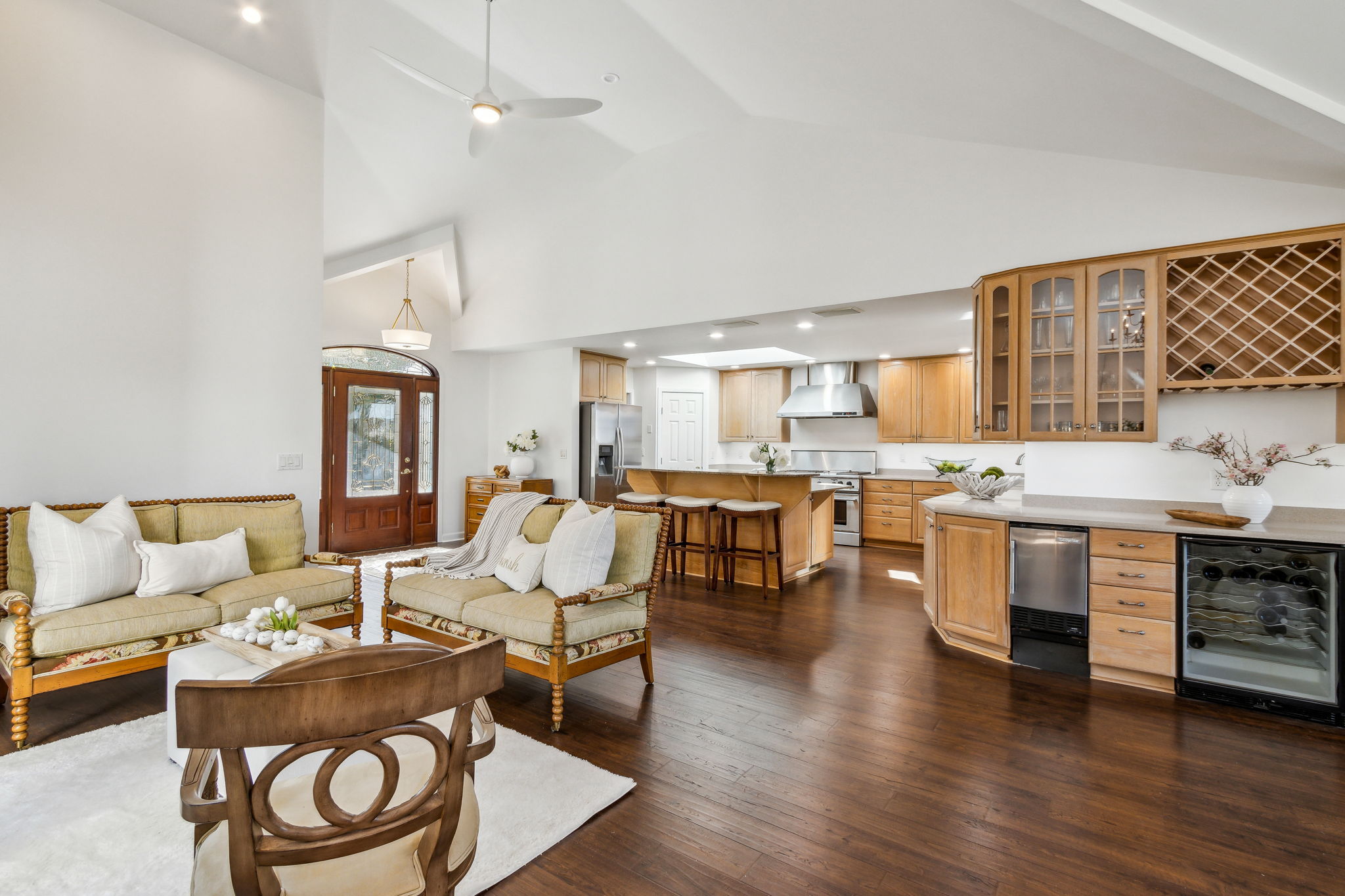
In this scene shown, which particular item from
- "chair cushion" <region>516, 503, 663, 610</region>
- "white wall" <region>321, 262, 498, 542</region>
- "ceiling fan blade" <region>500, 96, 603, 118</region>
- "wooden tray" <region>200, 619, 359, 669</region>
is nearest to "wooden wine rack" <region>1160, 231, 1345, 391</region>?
"chair cushion" <region>516, 503, 663, 610</region>

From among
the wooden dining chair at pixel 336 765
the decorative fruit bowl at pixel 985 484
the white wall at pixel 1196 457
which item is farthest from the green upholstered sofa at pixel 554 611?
the white wall at pixel 1196 457

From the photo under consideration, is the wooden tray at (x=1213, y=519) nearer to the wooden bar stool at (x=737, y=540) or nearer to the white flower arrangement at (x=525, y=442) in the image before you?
the wooden bar stool at (x=737, y=540)

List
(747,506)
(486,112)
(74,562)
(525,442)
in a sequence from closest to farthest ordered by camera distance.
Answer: (74,562), (486,112), (747,506), (525,442)

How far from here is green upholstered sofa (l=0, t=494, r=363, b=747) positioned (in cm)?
276

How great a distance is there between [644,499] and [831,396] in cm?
336

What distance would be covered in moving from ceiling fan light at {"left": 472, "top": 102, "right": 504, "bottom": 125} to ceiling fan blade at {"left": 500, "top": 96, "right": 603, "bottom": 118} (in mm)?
52

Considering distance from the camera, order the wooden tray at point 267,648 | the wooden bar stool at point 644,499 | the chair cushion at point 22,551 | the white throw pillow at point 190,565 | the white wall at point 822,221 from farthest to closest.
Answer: the wooden bar stool at point 644,499 → the white wall at point 822,221 → the white throw pillow at point 190,565 → the chair cushion at point 22,551 → the wooden tray at point 267,648

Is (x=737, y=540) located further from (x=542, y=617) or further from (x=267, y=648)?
(x=267, y=648)

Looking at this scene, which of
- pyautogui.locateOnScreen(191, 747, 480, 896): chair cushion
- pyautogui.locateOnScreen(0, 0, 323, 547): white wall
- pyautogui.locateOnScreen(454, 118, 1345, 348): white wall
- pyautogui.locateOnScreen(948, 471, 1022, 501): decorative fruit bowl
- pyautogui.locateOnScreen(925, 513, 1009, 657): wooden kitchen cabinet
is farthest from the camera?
pyautogui.locateOnScreen(948, 471, 1022, 501): decorative fruit bowl

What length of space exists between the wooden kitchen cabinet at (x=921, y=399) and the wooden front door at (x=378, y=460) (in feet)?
18.9

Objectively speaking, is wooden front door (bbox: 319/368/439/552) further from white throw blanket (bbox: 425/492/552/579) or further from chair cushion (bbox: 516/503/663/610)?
chair cushion (bbox: 516/503/663/610)

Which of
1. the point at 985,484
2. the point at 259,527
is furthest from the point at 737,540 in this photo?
the point at 259,527

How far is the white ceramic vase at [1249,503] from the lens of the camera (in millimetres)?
3387

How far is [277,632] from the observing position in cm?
266
